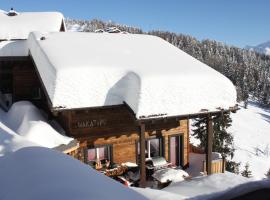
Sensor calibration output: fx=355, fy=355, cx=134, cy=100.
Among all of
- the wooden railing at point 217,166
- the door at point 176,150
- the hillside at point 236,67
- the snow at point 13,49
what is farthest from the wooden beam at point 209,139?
the hillside at point 236,67

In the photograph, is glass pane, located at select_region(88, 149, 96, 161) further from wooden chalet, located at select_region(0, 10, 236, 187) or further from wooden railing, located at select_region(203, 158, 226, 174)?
wooden railing, located at select_region(203, 158, 226, 174)

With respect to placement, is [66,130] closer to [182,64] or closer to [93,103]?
[93,103]

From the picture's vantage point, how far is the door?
17078 mm

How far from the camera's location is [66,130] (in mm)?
14758

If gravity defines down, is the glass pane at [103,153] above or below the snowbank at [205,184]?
below

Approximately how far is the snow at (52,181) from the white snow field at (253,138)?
49.4 metres

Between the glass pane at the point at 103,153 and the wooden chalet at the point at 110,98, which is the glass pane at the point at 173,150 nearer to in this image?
the wooden chalet at the point at 110,98

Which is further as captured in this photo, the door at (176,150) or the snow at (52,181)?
the door at (176,150)

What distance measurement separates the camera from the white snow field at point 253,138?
195ft

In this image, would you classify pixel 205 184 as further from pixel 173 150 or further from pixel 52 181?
pixel 173 150

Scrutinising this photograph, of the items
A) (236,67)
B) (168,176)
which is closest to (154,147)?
(168,176)

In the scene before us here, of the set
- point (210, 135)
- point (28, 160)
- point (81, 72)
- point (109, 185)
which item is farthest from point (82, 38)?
point (109, 185)

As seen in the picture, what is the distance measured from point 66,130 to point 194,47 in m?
167

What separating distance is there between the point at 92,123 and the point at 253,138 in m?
74.9
